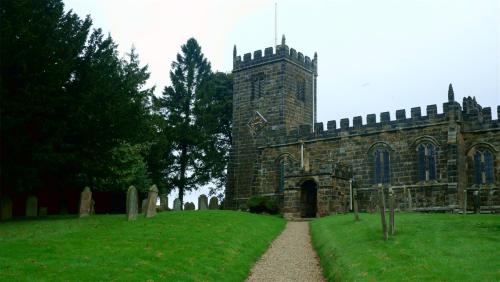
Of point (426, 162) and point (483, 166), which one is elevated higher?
point (426, 162)

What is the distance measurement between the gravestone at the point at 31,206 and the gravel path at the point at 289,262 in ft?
38.3

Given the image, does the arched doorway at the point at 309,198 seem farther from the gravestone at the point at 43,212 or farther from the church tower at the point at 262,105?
the gravestone at the point at 43,212

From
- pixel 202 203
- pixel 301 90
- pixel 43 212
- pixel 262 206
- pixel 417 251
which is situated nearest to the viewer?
pixel 417 251

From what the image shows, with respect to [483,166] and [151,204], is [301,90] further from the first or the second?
[151,204]

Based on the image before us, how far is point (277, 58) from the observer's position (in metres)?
45.4

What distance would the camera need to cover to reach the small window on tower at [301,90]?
153 feet

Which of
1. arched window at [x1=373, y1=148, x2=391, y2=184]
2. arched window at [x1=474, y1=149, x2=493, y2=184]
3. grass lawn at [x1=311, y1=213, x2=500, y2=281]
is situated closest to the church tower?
arched window at [x1=373, y1=148, x2=391, y2=184]

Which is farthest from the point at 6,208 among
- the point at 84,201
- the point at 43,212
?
the point at 84,201

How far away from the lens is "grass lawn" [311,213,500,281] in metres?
12.9

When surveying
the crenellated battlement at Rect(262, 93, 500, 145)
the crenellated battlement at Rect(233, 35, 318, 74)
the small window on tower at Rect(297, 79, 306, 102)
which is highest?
the crenellated battlement at Rect(233, 35, 318, 74)

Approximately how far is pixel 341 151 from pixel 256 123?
29.1 feet

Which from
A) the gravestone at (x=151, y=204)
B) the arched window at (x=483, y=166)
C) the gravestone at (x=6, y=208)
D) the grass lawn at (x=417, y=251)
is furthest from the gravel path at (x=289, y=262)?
the arched window at (x=483, y=166)

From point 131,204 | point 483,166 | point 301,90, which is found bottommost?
point 131,204

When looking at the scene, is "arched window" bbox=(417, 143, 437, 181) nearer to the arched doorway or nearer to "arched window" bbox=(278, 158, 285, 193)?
the arched doorway
